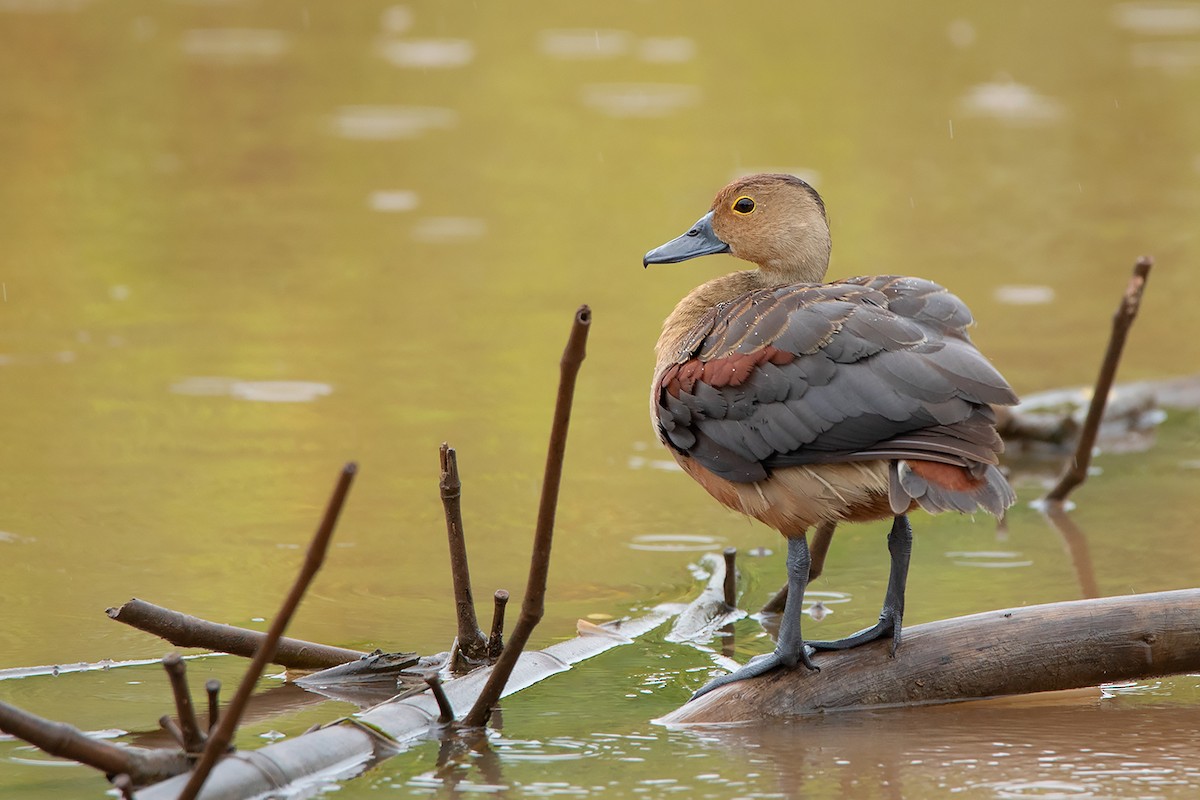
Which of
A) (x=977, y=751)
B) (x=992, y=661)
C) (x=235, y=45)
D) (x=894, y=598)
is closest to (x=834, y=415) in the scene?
(x=894, y=598)

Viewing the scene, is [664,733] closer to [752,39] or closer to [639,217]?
[639,217]

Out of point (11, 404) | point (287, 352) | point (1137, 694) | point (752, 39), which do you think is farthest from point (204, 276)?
point (752, 39)

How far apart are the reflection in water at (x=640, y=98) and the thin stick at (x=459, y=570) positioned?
1097 cm

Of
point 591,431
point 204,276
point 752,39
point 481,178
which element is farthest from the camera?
point 752,39

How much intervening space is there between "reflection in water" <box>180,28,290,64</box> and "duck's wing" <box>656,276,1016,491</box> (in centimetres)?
1277

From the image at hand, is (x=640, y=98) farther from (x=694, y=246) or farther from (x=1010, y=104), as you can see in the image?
(x=694, y=246)

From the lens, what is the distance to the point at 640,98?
16281mm

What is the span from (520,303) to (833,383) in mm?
5783

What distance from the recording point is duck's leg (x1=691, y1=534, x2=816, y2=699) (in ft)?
16.1

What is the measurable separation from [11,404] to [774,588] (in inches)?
160

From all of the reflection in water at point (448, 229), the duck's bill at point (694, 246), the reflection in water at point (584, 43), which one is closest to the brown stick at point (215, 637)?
the duck's bill at point (694, 246)

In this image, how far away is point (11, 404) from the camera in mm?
8445

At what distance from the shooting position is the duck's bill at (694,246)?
602cm

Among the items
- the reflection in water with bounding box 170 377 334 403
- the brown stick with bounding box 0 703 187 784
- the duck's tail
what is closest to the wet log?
the duck's tail
